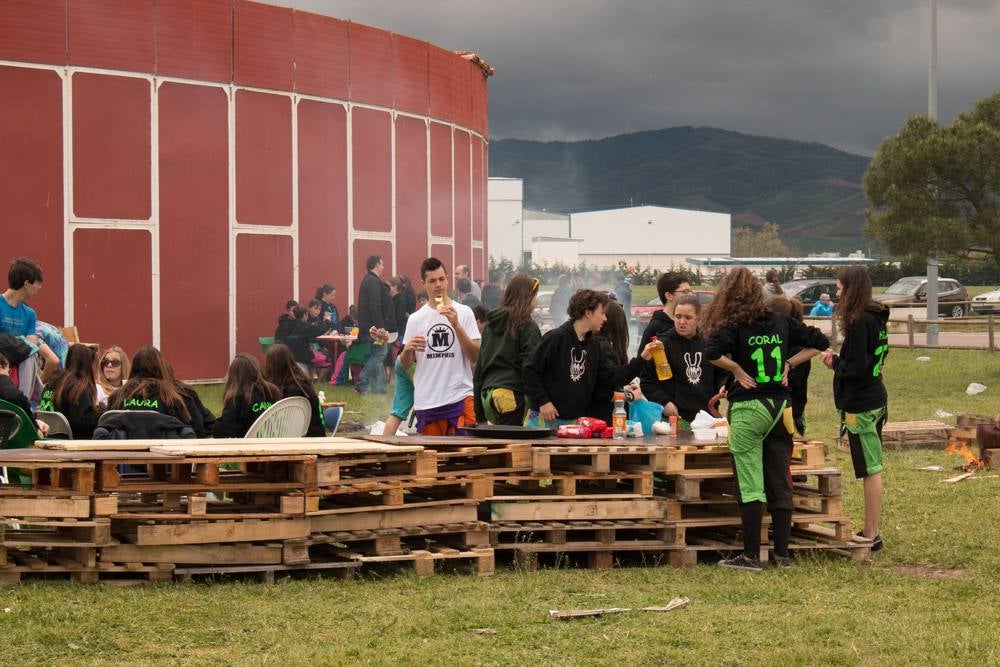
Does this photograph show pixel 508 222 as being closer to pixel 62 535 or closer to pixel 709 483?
pixel 709 483

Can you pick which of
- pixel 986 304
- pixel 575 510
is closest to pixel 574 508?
pixel 575 510

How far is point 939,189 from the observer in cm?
2764

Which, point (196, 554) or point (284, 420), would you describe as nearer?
point (196, 554)

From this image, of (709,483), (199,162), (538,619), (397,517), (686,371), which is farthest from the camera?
(199,162)

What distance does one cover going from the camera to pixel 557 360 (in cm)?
956

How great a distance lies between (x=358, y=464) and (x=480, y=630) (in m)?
2.17

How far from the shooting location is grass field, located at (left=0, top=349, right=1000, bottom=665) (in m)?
6.41

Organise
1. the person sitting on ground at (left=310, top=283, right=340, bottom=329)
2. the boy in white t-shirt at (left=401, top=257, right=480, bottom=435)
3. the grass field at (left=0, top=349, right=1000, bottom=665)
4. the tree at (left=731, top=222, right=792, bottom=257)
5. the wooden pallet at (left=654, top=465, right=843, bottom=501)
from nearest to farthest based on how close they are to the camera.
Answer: the grass field at (left=0, top=349, right=1000, bottom=665) → the wooden pallet at (left=654, top=465, right=843, bottom=501) → the boy in white t-shirt at (left=401, top=257, right=480, bottom=435) → the person sitting on ground at (left=310, top=283, right=340, bottom=329) → the tree at (left=731, top=222, right=792, bottom=257)

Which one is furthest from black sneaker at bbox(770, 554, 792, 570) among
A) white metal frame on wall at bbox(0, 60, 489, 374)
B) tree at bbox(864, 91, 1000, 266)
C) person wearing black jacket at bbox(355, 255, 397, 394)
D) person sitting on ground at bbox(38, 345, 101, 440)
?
tree at bbox(864, 91, 1000, 266)

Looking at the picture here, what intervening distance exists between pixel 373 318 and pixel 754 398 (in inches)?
528

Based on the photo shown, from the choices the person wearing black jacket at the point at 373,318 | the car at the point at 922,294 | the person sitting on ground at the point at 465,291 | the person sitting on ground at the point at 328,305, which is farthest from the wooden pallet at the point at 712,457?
the car at the point at 922,294

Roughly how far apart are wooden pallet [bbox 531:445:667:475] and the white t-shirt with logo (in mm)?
1689

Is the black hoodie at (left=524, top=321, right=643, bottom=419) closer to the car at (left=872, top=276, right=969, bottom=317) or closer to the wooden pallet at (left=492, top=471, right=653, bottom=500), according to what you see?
the wooden pallet at (left=492, top=471, right=653, bottom=500)

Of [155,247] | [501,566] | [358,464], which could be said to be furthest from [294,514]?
[155,247]
